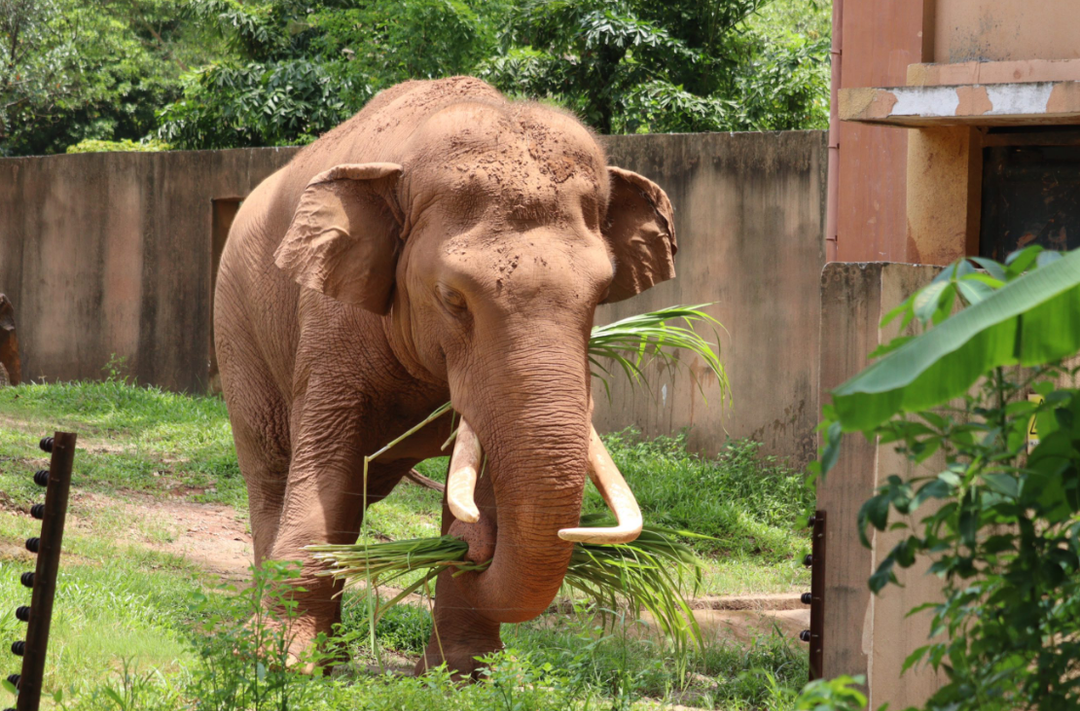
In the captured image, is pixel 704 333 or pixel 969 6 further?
pixel 704 333

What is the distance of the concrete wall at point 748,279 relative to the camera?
354 inches

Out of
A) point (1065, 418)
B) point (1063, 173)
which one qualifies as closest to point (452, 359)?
point (1065, 418)

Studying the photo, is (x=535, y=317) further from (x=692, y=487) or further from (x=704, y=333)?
(x=704, y=333)

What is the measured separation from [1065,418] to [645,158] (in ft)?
26.3

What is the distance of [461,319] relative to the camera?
407 centimetres

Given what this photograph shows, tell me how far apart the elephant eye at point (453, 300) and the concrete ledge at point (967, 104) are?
6.76 feet

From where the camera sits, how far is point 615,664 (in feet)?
16.0

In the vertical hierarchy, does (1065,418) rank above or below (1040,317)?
below

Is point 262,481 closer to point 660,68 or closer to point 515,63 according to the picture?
point 515,63

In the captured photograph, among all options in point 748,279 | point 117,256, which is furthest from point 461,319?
point 117,256

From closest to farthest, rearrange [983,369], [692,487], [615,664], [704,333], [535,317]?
[983,369] < [535,317] < [615,664] < [692,487] < [704,333]

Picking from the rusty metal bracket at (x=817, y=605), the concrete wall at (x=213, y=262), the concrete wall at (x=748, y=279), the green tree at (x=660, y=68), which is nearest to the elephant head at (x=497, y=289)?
the rusty metal bracket at (x=817, y=605)

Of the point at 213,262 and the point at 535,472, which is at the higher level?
the point at 213,262

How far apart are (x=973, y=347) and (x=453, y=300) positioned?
2.45m
